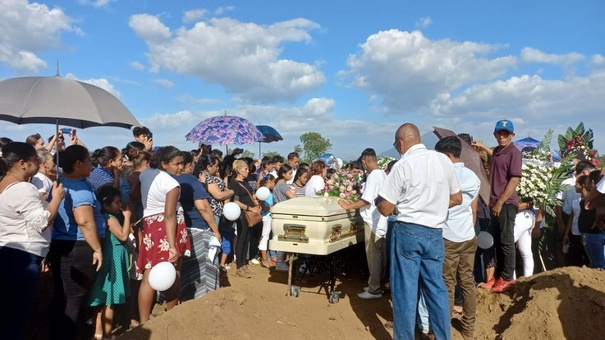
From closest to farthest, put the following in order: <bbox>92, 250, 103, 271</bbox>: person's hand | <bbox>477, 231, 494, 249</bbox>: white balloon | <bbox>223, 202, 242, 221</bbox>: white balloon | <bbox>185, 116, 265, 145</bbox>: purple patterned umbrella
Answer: <bbox>92, 250, 103, 271</bbox>: person's hand, <bbox>477, 231, 494, 249</bbox>: white balloon, <bbox>223, 202, 242, 221</bbox>: white balloon, <bbox>185, 116, 265, 145</bbox>: purple patterned umbrella

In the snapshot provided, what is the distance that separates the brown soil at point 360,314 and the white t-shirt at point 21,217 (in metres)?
1.06

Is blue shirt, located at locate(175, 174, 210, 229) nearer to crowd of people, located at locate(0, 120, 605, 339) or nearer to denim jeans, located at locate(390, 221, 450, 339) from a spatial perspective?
crowd of people, located at locate(0, 120, 605, 339)

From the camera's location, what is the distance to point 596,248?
17.5 ft

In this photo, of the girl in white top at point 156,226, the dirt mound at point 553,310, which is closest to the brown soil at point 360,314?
the dirt mound at point 553,310

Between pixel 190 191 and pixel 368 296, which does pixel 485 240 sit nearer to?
pixel 368 296

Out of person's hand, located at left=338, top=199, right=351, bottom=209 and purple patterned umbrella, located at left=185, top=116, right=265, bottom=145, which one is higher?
purple patterned umbrella, located at left=185, top=116, right=265, bottom=145

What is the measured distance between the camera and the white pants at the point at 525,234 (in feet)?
17.6

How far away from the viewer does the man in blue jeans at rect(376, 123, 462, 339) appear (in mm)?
3574

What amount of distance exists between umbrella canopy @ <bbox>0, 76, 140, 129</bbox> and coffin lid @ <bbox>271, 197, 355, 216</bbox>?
198 centimetres

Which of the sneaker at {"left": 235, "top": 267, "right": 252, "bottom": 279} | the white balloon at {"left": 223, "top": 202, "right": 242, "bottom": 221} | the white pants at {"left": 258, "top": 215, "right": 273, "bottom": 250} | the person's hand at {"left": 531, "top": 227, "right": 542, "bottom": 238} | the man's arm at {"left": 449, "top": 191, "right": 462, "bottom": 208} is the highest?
the man's arm at {"left": 449, "top": 191, "right": 462, "bottom": 208}

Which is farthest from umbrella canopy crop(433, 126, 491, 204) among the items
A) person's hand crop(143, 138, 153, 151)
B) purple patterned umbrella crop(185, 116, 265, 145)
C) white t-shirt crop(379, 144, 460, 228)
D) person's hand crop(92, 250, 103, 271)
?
purple patterned umbrella crop(185, 116, 265, 145)

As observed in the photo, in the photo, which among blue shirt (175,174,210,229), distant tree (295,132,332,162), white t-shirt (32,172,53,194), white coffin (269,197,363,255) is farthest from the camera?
distant tree (295,132,332,162)

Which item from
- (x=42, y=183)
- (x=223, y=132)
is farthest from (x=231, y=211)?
(x=223, y=132)

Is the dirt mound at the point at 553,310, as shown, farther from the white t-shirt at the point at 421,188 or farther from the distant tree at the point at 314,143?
the distant tree at the point at 314,143
